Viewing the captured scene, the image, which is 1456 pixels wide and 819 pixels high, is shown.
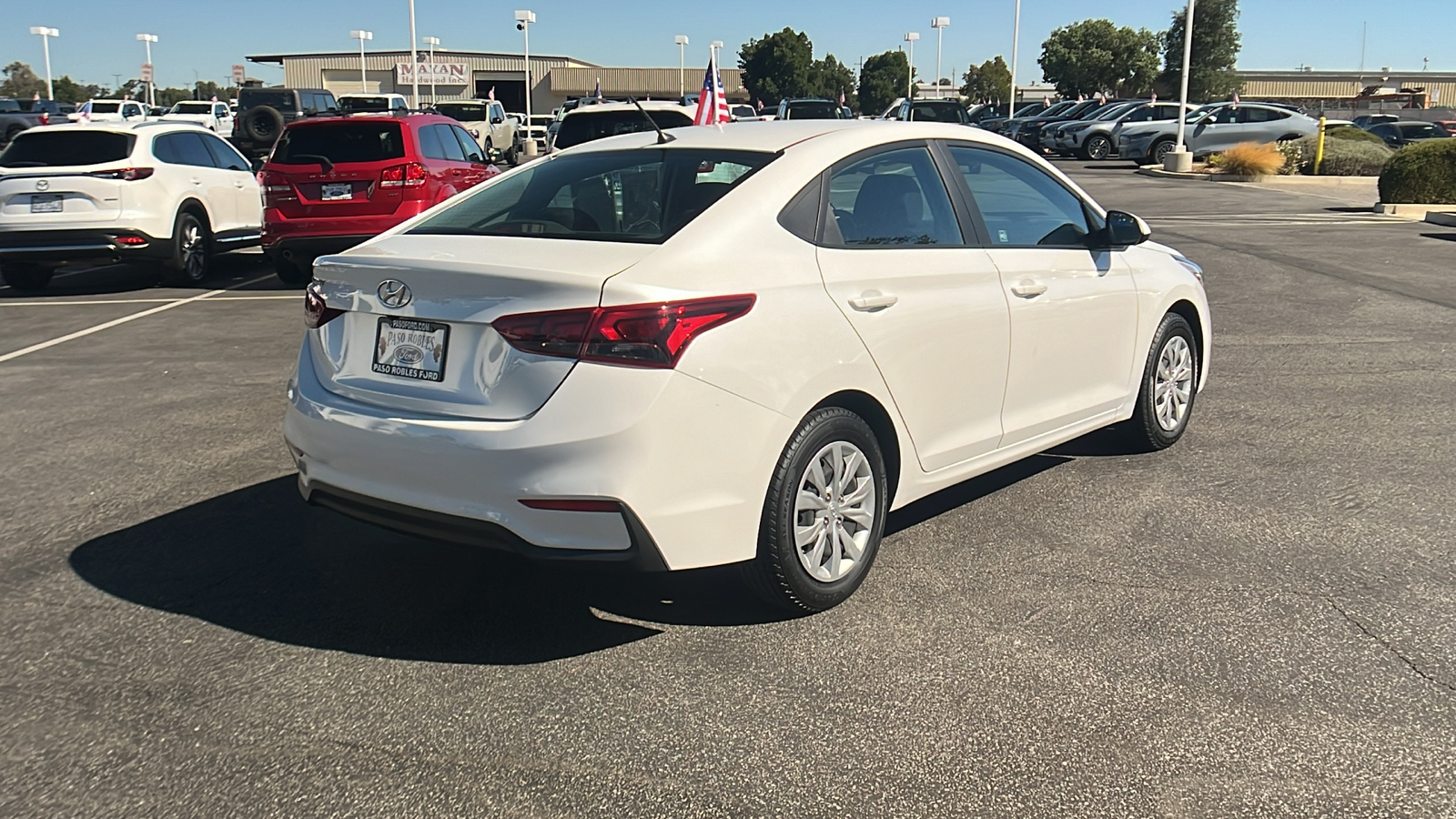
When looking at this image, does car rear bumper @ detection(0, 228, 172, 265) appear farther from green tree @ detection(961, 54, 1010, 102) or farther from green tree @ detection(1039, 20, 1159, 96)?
green tree @ detection(961, 54, 1010, 102)

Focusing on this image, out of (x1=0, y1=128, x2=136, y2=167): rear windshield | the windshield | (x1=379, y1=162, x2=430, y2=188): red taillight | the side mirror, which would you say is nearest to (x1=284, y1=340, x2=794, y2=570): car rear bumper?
the side mirror

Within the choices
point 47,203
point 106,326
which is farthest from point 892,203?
point 47,203

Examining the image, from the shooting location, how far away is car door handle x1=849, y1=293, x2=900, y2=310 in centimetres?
416

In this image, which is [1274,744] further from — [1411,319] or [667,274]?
[1411,319]

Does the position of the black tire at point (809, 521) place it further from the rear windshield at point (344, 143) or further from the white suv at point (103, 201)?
the white suv at point (103, 201)

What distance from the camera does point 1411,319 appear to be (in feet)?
34.1

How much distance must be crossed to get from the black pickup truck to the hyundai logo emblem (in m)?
36.7

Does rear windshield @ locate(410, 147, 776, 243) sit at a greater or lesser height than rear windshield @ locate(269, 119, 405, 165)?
lesser

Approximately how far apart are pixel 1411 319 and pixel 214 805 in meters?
10.3

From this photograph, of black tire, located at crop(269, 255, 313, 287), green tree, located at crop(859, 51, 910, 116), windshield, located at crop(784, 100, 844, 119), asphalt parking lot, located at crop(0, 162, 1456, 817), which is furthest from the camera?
green tree, located at crop(859, 51, 910, 116)

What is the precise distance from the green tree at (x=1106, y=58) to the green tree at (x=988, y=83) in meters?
27.1

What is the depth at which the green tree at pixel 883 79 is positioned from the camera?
11138 cm

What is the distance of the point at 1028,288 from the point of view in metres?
5.00

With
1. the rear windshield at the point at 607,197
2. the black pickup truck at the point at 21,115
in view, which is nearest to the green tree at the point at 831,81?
the black pickup truck at the point at 21,115
